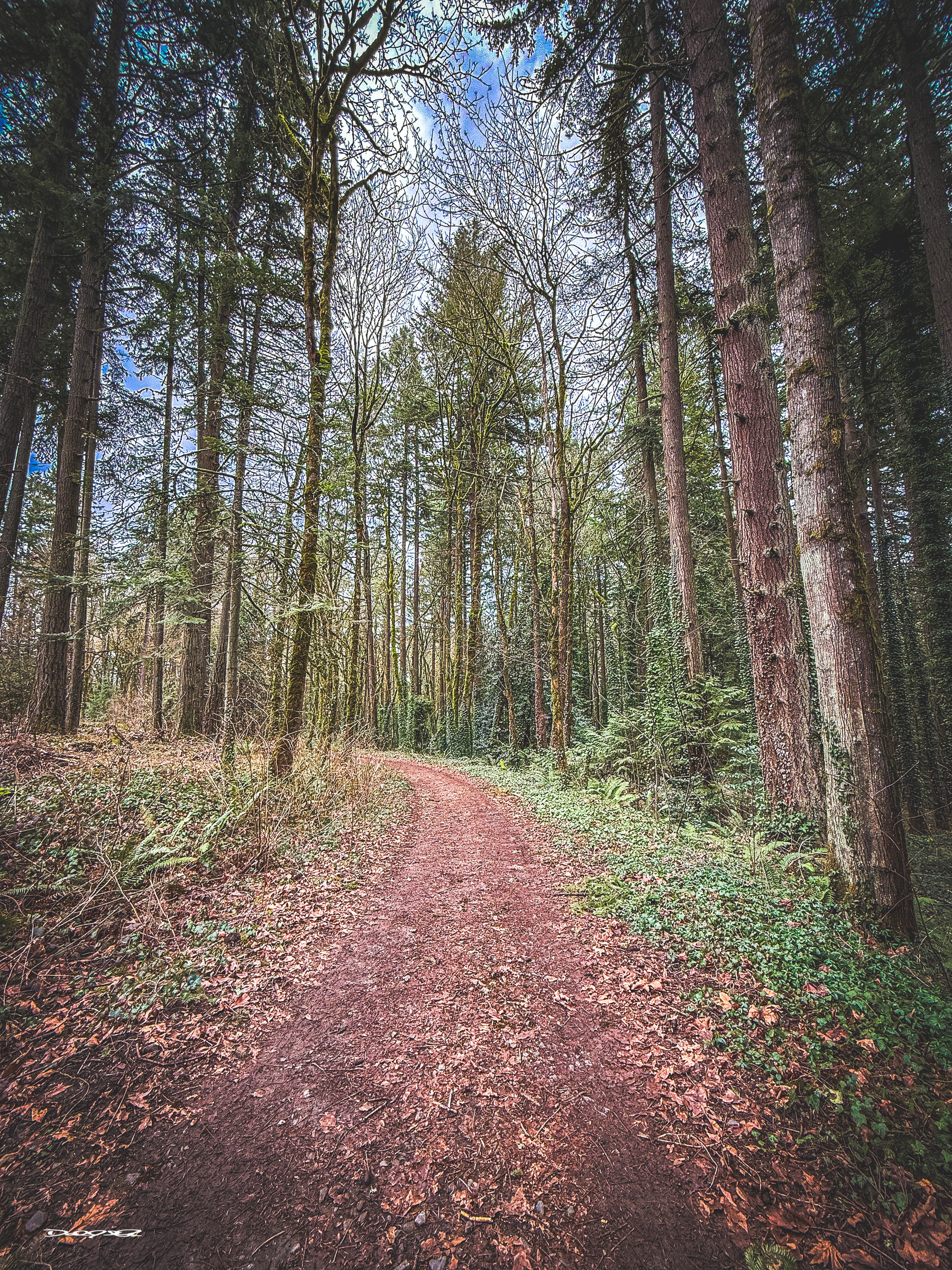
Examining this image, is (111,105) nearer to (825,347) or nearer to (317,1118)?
(825,347)

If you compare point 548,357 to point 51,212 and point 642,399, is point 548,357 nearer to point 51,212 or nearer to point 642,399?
point 642,399

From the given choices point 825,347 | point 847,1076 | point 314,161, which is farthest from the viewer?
point 314,161

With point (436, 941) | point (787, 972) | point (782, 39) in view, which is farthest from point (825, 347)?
point (436, 941)

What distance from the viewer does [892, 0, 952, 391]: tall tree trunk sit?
7.23 metres

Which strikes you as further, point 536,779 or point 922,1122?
point 536,779

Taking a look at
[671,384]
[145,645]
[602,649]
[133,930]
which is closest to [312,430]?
[133,930]

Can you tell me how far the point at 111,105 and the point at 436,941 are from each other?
13.8 meters

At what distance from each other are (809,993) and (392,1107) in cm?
247

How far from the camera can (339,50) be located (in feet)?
19.2

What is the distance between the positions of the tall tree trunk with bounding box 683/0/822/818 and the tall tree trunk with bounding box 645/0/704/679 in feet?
9.37

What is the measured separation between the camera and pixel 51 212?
6875 mm

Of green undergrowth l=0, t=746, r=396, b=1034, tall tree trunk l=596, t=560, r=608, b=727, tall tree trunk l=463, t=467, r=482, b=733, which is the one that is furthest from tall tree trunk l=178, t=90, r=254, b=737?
tall tree trunk l=596, t=560, r=608, b=727

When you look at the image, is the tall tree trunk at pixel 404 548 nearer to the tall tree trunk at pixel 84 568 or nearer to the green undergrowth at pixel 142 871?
the tall tree trunk at pixel 84 568

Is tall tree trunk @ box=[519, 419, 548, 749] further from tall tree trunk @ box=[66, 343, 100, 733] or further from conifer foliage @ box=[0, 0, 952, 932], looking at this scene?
tall tree trunk @ box=[66, 343, 100, 733]
